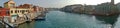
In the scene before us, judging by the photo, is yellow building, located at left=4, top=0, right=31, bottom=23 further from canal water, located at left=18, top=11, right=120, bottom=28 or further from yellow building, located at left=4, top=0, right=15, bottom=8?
canal water, located at left=18, top=11, right=120, bottom=28

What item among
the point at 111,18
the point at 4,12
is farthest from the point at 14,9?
the point at 111,18

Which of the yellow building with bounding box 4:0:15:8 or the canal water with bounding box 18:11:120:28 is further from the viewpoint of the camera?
the canal water with bounding box 18:11:120:28

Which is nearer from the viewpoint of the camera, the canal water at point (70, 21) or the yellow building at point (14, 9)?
the yellow building at point (14, 9)

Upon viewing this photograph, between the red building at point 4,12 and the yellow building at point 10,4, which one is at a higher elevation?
the yellow building at point 10,4

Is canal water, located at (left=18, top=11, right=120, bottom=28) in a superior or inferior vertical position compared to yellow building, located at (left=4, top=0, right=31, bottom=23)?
inferior

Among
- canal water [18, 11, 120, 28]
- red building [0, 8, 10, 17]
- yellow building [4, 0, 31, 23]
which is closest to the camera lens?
yellow building [4, 0, 31, 23]

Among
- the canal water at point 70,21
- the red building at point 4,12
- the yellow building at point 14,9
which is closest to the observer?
the yellow building at point 14,9

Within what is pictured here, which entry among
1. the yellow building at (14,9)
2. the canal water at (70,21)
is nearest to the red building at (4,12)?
the yellow building at (14,9)

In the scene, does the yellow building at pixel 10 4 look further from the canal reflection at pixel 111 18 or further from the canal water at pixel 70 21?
the canal reflection at pixel 111 18

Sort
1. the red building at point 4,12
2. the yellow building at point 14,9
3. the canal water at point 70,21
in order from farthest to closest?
1. the canal water at point 70,21
2. the red building at point 4,12
3. the yellow building at point 14,9

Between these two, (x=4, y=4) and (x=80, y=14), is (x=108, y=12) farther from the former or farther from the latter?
(x=4, y=4)

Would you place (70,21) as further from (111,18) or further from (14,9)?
(14,9)

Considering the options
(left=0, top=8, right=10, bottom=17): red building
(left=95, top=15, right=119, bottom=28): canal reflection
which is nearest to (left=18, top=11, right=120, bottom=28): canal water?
(left=95, top=15, right=119, bottom=28): canal reflection

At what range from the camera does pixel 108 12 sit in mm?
2727
